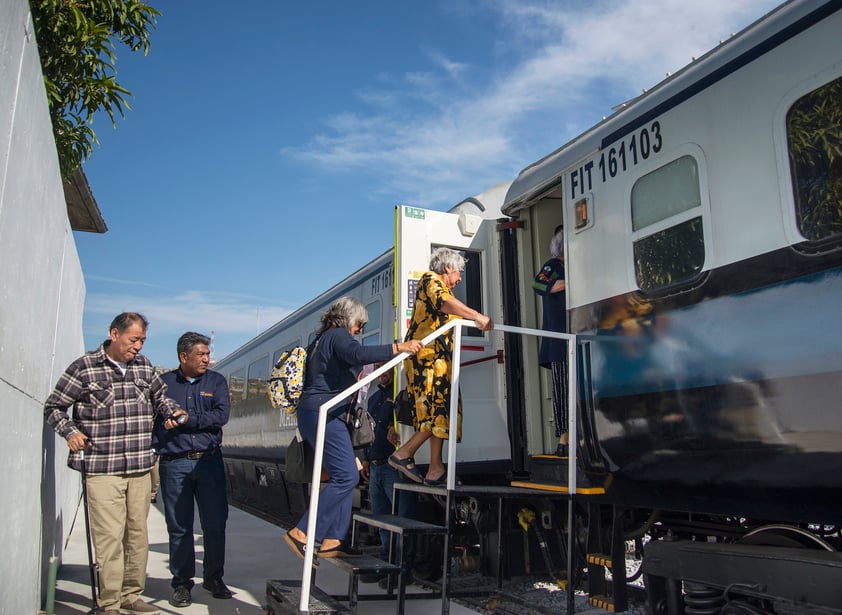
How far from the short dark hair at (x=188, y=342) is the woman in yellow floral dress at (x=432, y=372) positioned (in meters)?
1.63

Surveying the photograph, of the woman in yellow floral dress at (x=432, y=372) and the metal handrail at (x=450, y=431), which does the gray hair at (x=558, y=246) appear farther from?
the metal handrail at (x=450, y=431)

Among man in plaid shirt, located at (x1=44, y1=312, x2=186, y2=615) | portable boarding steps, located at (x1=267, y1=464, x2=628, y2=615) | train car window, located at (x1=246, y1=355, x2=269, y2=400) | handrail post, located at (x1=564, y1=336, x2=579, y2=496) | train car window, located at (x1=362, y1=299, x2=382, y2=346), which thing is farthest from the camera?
train car window, located at (x1=246, y1=355, x2=269, y2=400)

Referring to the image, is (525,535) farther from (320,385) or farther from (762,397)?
(762,397)

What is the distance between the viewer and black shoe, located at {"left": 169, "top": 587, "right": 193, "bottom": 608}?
473 centimetres

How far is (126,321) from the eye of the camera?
4516mm

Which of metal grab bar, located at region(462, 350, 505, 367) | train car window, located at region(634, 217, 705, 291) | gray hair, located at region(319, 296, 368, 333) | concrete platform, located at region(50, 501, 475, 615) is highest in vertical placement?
train car window, located at region(634, 217, 705, 291)

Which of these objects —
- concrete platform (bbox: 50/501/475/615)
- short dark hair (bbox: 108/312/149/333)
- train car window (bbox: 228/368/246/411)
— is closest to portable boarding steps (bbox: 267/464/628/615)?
concrete platform (bbox: 50/501/475/615)

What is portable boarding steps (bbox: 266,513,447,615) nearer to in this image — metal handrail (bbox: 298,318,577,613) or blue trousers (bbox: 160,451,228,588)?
metal handrail (bbox: 298,318,577,613)

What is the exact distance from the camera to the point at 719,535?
12.3 feet

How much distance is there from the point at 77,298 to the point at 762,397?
651 centimetres

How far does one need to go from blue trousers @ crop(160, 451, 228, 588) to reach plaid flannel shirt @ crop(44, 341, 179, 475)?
0.40 m

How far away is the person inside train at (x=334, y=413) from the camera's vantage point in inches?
158

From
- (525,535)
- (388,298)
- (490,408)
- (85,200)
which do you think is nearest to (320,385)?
(490,408)

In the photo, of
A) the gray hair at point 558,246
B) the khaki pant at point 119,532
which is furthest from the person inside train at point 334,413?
the gray hair at point 558,246
